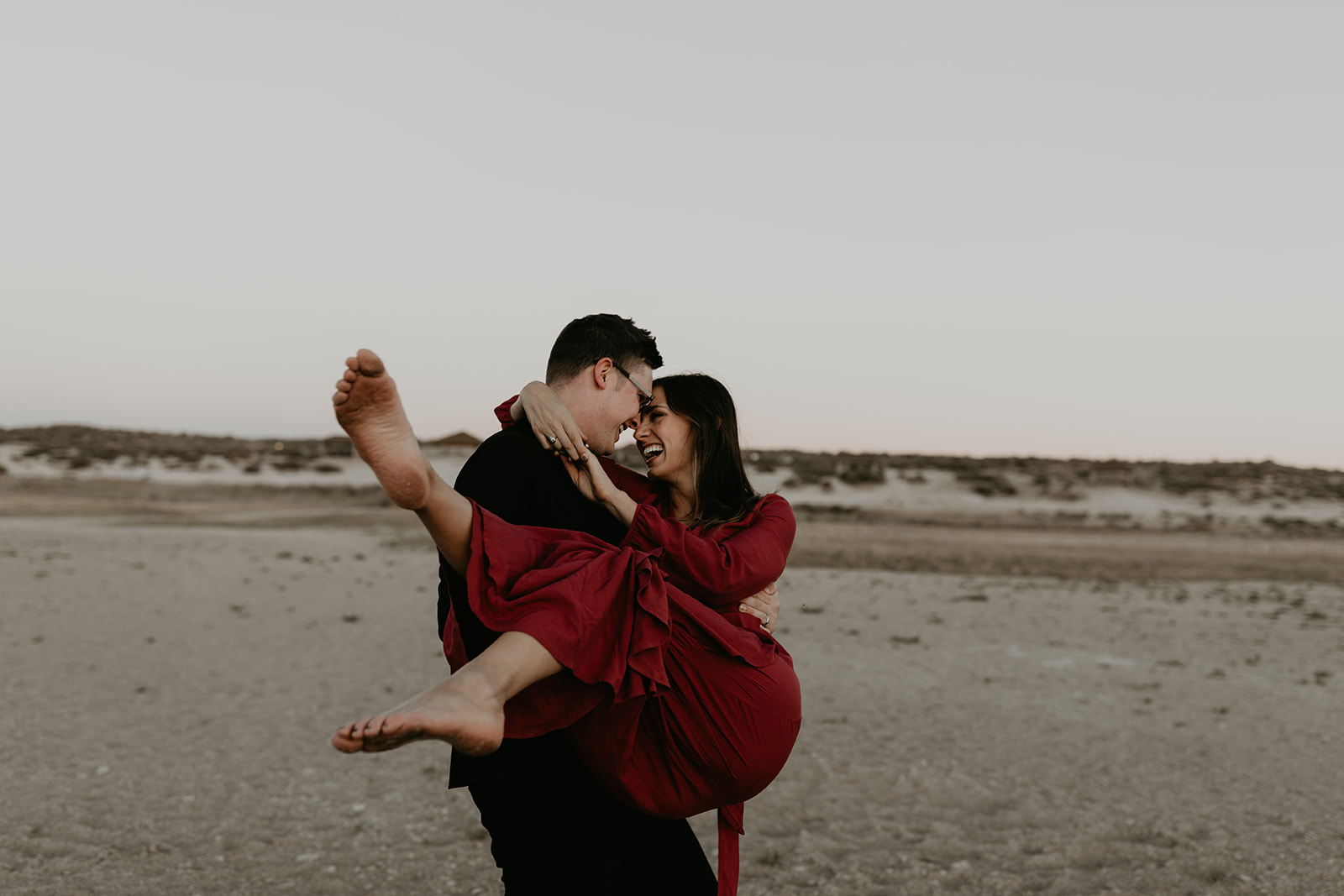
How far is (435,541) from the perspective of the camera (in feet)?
7.60

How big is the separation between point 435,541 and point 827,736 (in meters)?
6.65

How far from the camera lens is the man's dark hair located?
3.35m

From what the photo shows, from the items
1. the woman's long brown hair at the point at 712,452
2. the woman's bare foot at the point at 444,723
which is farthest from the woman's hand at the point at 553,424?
the woman's bare foot at the point at 444,723

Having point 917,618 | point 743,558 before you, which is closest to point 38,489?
point 917,618

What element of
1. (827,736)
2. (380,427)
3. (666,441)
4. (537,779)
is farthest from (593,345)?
(827,736)

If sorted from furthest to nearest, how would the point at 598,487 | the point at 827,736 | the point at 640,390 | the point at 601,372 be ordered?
the point at 827,736 < the point at 640,390 < the point at 601,372 < the point at 598,487

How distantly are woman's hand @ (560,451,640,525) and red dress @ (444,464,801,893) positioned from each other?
0.10 m

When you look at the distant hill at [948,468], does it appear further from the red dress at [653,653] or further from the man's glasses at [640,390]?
the red dress at [653,653]

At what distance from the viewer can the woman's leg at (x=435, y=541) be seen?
2150 millimetres

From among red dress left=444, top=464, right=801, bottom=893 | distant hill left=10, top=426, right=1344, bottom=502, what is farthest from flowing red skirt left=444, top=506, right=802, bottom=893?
distant hill left=10, top=426, right=1344, bottom=502

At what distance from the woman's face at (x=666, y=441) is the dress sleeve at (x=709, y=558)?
0.63 metres

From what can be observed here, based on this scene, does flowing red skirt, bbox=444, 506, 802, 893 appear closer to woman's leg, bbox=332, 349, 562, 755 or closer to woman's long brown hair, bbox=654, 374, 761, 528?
woman's leg, bbox=332, 349, 562, 755

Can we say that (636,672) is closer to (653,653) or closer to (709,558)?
(653,653)

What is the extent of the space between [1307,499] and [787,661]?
47.0 metres
